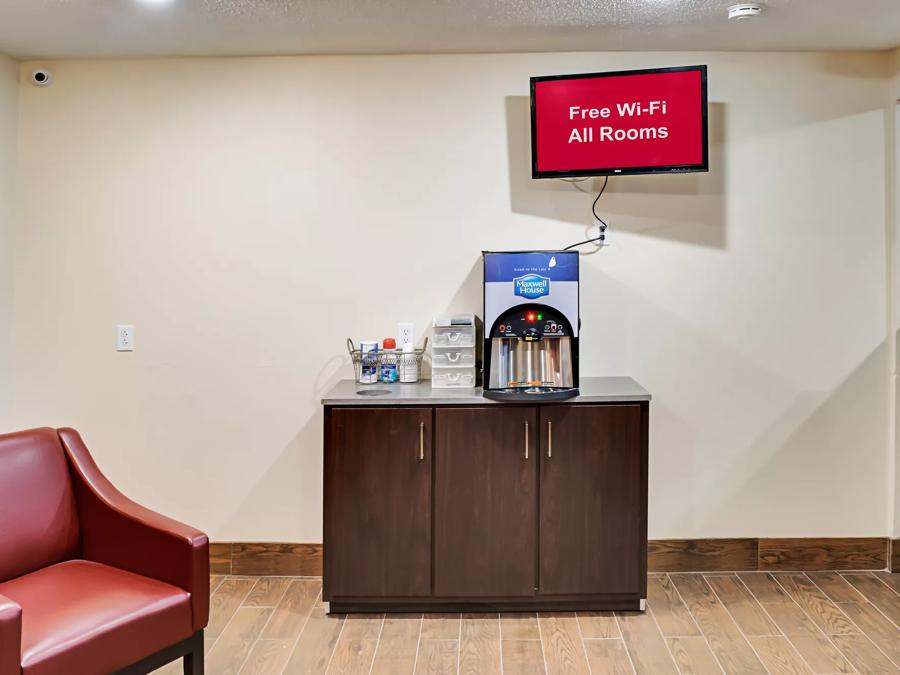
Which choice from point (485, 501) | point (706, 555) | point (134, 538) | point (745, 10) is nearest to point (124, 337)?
point (134, 538)

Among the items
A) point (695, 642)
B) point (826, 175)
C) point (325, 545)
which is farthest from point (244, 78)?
point (695, 642)

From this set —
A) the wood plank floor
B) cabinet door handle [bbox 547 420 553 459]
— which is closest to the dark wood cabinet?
cabinet door handle [bbox 547 420 553 459]

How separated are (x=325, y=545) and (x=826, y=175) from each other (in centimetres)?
271

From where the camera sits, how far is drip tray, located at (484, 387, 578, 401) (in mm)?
2902

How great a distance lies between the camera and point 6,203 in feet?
11.1

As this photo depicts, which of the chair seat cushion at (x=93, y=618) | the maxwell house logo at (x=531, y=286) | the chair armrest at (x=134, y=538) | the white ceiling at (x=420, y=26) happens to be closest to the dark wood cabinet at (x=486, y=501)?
the maxwell house logo at (x=531, y=286)

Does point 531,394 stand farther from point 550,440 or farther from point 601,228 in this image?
point 601,228

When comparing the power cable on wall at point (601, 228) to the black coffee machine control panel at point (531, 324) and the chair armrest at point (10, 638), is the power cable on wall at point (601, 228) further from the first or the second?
the chair armrest at point (10, 638)

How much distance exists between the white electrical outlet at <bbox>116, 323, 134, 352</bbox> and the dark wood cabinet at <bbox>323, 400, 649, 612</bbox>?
1.16 m

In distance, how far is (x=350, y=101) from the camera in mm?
3387

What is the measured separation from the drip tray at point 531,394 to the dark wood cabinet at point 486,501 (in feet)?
0.17

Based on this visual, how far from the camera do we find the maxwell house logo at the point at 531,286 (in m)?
3.04

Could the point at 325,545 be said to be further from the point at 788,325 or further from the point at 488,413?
the point at 788,325

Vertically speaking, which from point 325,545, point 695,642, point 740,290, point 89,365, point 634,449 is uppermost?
point 740,290
